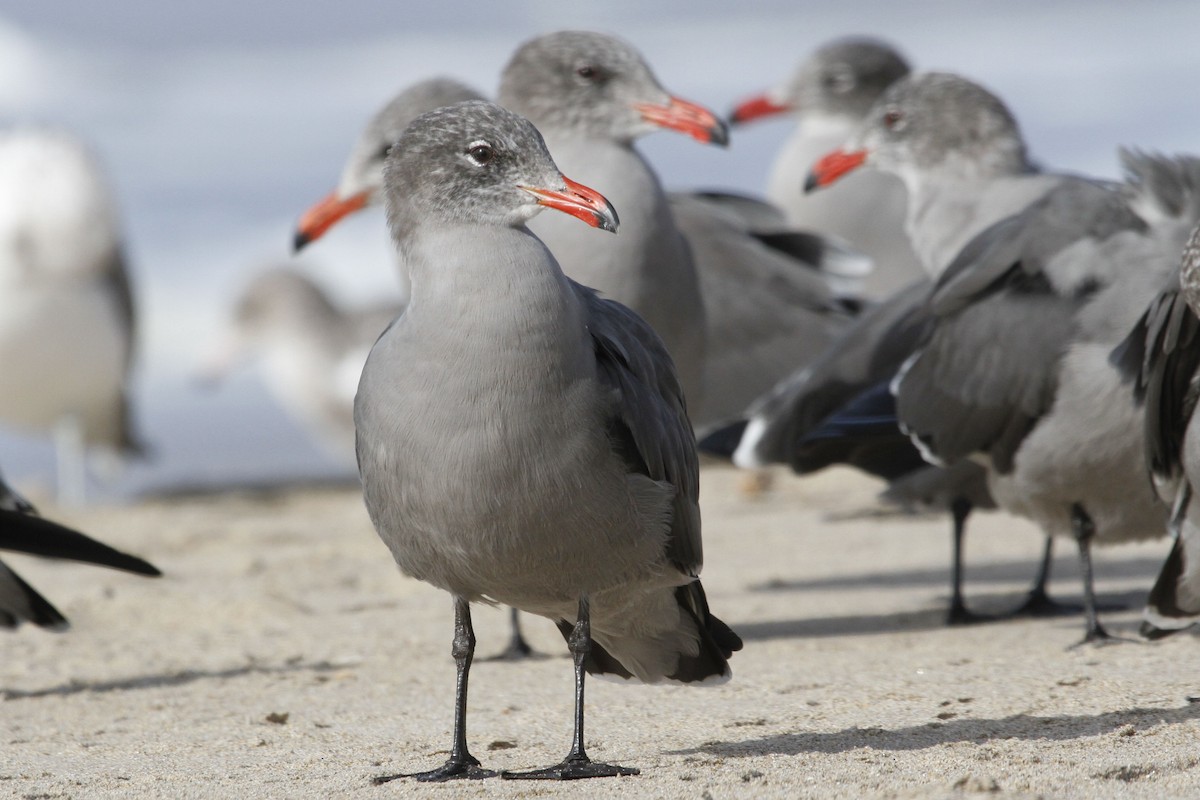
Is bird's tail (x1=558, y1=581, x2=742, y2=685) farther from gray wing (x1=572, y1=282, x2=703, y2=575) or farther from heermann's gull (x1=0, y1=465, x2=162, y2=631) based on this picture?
heermann's gull (x1=0, y1=465, x2=162, y2=631)

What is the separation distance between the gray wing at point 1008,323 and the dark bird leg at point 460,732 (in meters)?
2.47

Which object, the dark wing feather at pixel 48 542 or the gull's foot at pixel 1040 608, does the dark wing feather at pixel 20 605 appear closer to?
the dark wing feather at pixel 48 542

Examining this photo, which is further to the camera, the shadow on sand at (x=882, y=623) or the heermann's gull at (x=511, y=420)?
the shadow on sand at (x=882, y=623)

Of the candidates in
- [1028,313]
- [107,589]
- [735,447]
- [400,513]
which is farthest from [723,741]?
[107,589]

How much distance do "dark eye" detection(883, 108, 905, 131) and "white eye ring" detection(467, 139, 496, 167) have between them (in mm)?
3884

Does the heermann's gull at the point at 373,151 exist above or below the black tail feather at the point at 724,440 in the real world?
above

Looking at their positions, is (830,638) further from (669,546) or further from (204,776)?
(204,776)

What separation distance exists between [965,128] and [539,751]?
4.04 meters

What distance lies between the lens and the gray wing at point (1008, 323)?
5.62m

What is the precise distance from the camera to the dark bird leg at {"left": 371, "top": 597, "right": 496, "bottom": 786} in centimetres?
372

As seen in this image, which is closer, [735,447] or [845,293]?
[735,447]

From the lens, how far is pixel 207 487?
15.2 meters

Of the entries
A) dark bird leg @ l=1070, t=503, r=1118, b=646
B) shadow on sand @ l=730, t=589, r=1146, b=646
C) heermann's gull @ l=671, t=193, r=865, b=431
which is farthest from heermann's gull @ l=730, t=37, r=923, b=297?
dark bird leg @ l=1070, t=503, r=1118, b=646

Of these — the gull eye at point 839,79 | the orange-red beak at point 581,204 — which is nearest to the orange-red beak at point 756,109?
the gull eye at point 839,79
